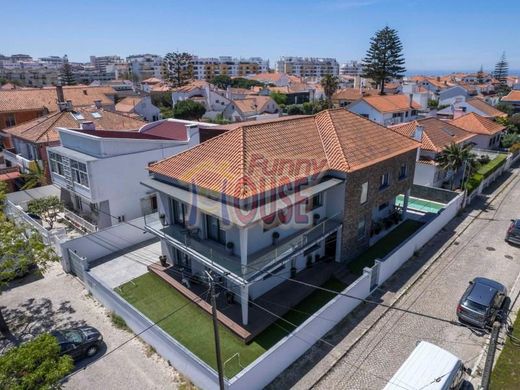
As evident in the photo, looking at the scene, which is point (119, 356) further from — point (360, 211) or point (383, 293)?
point (360, 211)

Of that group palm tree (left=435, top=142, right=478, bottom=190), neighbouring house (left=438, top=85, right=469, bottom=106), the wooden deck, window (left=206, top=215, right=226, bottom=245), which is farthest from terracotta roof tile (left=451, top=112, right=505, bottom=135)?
window (left=206, top=215, right=226, bottom=245)

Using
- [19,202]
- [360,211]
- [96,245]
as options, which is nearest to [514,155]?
[360,211]

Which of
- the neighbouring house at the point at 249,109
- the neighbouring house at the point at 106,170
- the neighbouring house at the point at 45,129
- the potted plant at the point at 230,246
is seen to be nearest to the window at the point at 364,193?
the potted plant at the point at 230,246

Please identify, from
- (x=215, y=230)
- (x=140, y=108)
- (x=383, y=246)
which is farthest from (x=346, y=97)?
(x=215, y=230)

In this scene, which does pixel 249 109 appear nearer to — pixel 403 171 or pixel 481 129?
pixel 481 129

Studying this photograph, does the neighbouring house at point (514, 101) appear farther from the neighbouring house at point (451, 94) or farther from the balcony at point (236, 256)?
the balcony at point (236, 256)

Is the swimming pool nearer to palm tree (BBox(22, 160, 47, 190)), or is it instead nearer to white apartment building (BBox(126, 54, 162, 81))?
palm tree (BBox(22, 160, 47, 190))

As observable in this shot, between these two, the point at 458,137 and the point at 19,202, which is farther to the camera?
the point at 458,137
